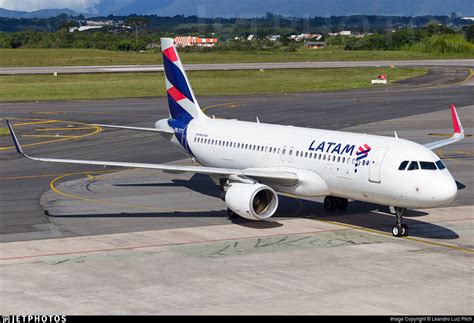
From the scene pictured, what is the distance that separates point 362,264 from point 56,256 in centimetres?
1205

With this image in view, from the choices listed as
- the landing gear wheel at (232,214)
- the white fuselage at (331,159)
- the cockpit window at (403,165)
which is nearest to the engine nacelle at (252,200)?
the landing gear wheel at (232,214)

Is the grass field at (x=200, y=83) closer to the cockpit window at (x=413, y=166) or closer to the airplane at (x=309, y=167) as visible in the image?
the airplane at (x=309, y=167)

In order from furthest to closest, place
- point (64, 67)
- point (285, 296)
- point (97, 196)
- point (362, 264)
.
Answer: point (64, 67), point (97, 196), point (362, 264), point (285, 296)

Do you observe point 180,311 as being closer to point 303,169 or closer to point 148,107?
point 303,169

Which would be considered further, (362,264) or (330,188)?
(330,188)

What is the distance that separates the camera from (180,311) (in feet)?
89.4

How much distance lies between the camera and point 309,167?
40969mm

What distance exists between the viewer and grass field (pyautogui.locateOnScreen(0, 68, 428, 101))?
373ft

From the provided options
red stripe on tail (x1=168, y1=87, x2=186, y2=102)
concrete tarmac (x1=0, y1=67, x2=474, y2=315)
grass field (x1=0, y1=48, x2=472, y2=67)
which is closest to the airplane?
concrete tarmac (x1=0, y1=67, x2=474, y2=315)

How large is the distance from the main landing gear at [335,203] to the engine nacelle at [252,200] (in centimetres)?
498

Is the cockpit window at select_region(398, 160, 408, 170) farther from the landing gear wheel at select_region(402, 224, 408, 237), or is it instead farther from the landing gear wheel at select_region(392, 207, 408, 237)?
the landing gear wheel at select_region(402, 224, 408, 237)

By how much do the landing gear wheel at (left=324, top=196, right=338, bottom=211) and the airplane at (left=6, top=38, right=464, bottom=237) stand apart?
50mm

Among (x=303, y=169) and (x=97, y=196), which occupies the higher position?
(x=303, y=169)

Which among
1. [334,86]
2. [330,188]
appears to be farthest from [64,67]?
[330,188]
